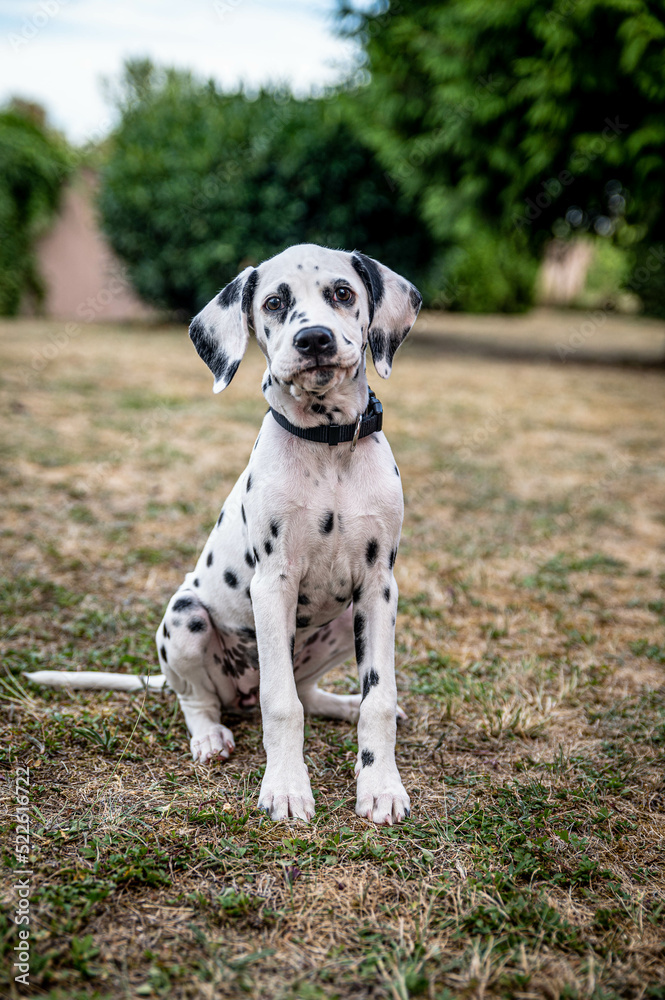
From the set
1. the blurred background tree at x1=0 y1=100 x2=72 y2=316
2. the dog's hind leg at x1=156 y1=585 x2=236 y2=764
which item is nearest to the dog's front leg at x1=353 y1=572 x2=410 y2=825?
the dog's hind leg at x1=156 y1=585 x2=236 y2=764

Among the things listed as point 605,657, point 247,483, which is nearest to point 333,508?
point 247,483

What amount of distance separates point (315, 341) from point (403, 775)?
1.51 m

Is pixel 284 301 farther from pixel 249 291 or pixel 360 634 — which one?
pixel 360 634

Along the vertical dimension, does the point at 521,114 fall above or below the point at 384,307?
above

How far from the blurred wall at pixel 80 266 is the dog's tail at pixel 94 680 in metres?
→ 15.6

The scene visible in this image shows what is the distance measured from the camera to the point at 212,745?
2.67 m

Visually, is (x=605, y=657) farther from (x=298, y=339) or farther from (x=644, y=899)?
(x=298, y=339)

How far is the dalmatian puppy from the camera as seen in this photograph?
2.35 metres

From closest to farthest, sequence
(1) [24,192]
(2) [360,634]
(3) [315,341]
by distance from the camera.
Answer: (3) [315,341]
(2) [360,634]
(1) [24,192]

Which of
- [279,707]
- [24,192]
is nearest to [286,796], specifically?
[279,707]

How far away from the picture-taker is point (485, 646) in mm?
3705

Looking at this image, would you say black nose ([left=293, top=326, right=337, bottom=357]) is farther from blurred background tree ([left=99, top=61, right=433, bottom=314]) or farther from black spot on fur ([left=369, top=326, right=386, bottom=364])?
blurred background tree ([left=99, top=61, right=433, bottom=314])

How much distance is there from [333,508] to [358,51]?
13799mm

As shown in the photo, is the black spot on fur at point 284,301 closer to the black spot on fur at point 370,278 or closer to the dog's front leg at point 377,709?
the black spot on fur at point 370,278
